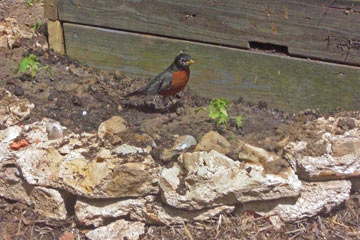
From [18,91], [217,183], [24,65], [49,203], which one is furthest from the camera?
[24,65]

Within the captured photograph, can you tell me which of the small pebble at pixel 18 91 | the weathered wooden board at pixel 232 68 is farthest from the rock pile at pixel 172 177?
the small pebble at pixel 18 91

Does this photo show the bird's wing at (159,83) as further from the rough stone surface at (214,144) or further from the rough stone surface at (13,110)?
the rough stone surface at (13,110)

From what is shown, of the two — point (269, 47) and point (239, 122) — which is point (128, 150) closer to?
point (239, 122)

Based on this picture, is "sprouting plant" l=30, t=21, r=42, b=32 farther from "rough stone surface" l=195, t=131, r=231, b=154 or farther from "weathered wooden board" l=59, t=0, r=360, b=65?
"rough stone surface" l=195, t=131, r=231, b=154

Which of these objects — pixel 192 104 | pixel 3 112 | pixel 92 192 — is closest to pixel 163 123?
pixel 192 104

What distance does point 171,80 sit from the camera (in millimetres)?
4543

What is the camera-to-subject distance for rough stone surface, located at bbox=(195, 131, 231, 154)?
3.93 metres

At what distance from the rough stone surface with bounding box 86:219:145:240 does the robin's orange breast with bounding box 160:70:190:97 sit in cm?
123

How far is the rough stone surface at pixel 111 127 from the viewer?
4117 millimetres

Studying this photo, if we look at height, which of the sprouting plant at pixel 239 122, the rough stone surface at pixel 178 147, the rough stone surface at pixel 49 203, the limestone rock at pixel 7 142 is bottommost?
the rough stone surface at pixel 49 203

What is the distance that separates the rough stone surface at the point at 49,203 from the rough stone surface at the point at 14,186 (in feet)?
0.27

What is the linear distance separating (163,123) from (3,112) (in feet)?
4.29

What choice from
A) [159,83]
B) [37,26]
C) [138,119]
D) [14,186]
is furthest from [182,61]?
[37,26]

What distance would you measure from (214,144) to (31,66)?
1916mm
